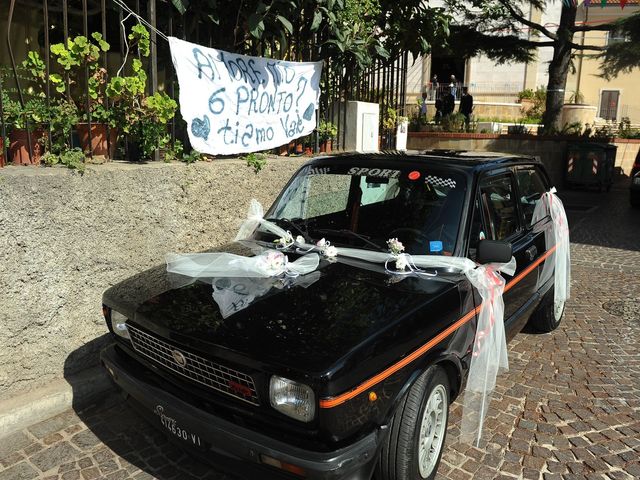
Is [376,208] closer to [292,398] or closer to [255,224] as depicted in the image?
[255,224]

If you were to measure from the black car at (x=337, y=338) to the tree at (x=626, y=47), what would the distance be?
504 inches

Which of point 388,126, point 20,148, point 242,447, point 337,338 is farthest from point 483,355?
point 388,126

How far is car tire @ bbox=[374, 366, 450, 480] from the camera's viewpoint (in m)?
2.55

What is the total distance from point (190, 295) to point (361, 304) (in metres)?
0.96

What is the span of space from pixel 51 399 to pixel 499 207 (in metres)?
3.38

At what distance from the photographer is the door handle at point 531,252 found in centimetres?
421

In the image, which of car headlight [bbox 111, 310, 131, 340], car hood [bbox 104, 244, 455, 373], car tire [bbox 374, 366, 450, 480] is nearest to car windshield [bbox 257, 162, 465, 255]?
car hood [bbox 104, 244, 455, 373]

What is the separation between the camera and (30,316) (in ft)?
12.2

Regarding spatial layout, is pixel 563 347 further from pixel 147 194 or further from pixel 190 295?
pixel 147 194

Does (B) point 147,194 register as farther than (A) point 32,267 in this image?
Yes

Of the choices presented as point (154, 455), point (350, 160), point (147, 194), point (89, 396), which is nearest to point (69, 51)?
point (147, 194)

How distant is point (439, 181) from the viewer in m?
3.59

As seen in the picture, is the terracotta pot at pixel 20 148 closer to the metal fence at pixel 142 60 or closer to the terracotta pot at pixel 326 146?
the metal fence at pixel 142 60

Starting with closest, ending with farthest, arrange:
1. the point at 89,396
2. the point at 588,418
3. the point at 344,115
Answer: the point at 588,418
the point at 89,396
the point at 344,115
